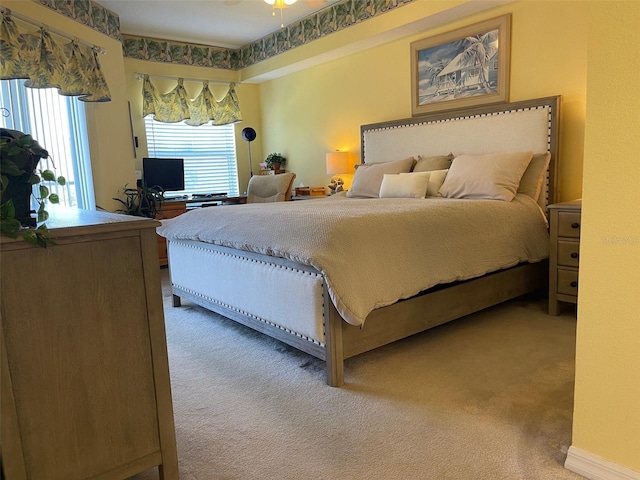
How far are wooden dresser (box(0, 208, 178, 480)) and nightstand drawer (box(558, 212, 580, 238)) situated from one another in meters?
2.60

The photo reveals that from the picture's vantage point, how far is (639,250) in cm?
133

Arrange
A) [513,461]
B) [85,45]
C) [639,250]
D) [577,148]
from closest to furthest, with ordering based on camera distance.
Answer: [639,250]
[513,461]
[577,148]
[85,45]

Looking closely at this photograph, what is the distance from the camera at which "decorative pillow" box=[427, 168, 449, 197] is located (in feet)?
12.4

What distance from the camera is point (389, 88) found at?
484 cm

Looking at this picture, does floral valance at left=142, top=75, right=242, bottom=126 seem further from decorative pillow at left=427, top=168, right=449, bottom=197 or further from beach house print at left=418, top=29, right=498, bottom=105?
decorative pillow at left=427, top=168, right=449, bottom=197

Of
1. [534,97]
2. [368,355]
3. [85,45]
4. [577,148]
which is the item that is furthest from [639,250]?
[85,45]

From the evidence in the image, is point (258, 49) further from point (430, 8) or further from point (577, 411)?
point (577, 411)

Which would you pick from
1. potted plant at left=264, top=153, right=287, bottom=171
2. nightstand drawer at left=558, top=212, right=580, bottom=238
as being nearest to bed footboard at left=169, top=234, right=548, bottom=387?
nightstand drawer at left=558, top=212, right=580, bottom=238

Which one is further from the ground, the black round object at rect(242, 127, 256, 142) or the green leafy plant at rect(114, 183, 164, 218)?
the black round object at rect(242, 127, 256, 142)

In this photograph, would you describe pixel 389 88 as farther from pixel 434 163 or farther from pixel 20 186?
pixel 20 186

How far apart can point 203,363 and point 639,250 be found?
→ 6.94ft

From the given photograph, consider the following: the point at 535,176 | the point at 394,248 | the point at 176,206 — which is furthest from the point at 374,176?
the point at 176,206

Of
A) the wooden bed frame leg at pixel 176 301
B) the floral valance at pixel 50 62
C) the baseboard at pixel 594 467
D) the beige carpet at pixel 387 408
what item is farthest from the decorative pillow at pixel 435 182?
the floral valance at pixel 50 62

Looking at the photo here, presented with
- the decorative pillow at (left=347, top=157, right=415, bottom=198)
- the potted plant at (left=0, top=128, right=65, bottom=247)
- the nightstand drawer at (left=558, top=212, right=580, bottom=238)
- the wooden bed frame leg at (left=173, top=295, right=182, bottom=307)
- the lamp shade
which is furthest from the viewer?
the lamp shade
